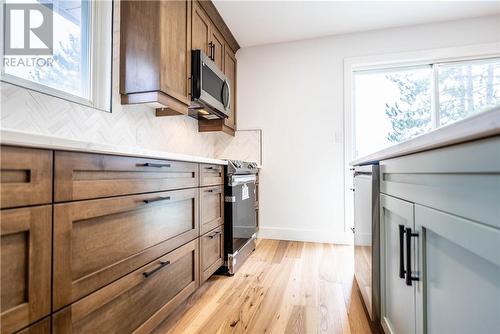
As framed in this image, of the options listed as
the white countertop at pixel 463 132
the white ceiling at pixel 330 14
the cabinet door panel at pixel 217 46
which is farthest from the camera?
the cabinet door panel at pixel 217 46

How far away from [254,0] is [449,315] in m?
2.63

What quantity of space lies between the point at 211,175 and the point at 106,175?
0.94 m

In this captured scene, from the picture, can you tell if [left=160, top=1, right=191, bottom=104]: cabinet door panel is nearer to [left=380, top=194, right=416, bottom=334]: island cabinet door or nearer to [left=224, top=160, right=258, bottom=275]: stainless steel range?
[left=224, top=160, right=258, bottom=275]: stainless steel range

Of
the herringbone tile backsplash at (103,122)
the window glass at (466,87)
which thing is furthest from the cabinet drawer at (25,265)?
the window glass at (466,87)

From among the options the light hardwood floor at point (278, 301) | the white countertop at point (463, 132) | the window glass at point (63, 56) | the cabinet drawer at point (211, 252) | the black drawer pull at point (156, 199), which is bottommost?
the light hardwood floor at point (278, 301)

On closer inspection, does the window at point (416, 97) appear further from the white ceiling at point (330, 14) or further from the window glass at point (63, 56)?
the window glass at point (63, 56)

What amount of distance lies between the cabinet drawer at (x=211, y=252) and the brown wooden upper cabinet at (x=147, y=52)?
996 mm

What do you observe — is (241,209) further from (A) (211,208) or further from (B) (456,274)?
(B) (456,274)

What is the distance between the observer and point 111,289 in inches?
35.9

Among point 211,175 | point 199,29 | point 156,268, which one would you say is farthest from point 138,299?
point 199,29

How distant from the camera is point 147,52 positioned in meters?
1.72

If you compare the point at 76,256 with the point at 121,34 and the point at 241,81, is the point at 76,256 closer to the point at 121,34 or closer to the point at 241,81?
the point at 121,34

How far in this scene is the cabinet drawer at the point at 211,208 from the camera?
5.41 feet

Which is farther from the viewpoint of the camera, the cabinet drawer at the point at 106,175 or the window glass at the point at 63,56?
the window glass at the point at 63,56
